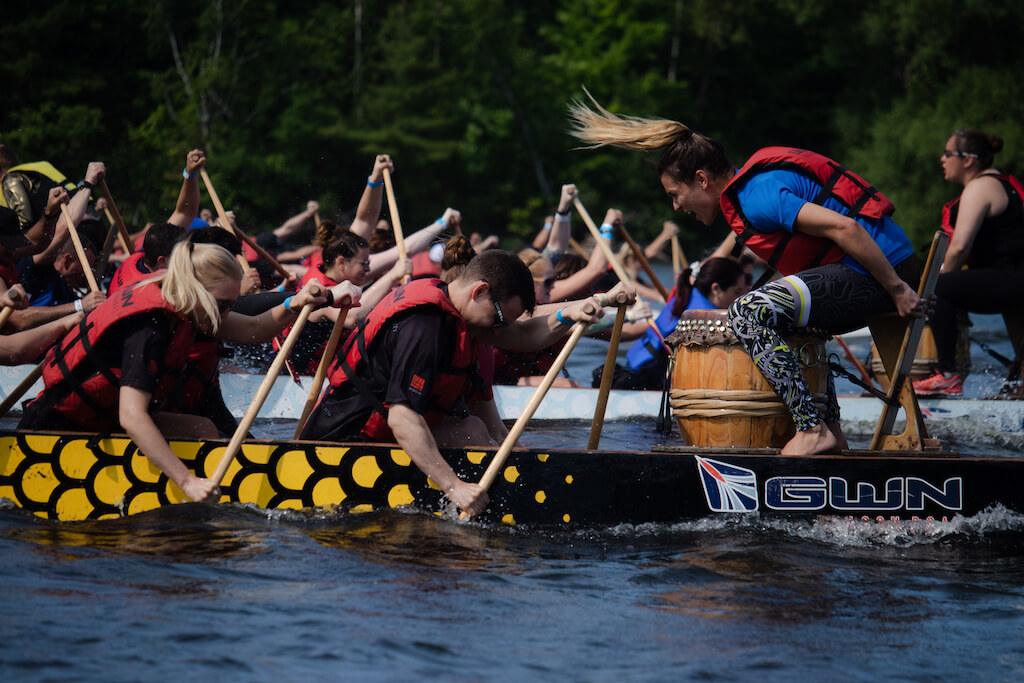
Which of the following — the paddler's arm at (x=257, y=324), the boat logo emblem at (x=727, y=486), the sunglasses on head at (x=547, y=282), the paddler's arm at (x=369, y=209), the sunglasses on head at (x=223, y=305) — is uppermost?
the paddler's arm at (x=369, y=209)

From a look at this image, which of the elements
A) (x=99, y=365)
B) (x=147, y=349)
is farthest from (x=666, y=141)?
(x=99, y=365)

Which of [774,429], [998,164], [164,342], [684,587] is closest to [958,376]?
[774,429]

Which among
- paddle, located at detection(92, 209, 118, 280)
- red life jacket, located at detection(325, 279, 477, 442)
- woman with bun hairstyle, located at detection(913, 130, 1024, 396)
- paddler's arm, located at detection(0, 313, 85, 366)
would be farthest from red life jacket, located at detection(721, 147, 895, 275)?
paddle, located at detection(92, 209, 118, 280)

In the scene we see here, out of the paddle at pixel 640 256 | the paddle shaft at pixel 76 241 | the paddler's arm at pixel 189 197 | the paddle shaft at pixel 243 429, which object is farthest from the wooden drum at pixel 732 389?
the paddler's arm at pixel 189 197

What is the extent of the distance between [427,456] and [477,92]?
27899mm

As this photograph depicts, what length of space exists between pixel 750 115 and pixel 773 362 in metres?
33.5

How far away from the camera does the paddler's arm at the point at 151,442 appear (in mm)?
4316

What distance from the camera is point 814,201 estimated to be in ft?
15.0

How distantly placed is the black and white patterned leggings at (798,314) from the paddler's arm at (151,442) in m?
2.18

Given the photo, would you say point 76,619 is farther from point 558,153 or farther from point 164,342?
point 558,153

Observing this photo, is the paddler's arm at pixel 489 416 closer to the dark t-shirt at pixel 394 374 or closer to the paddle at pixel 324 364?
the dark t-shirt at pixel 394 374

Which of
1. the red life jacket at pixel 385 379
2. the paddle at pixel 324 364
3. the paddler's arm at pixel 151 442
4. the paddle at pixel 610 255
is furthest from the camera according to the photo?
the paddle at pixel 610 255

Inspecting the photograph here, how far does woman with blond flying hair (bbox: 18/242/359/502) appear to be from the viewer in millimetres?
4359

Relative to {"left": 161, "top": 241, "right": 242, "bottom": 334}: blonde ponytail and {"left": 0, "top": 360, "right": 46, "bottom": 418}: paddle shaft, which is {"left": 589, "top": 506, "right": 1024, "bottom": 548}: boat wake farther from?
{"left": 0, "top": 360, "right": 46, "bottom": 418}: paddle shaft
